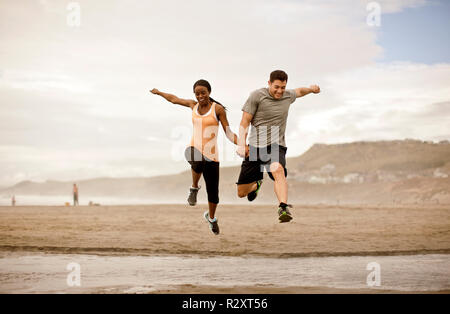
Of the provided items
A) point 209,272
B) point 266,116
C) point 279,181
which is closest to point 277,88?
point 266,116

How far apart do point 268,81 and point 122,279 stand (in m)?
3.97

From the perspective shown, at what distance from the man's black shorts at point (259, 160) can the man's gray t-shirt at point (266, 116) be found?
8 cm

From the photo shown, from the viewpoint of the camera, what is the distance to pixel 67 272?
972 centimetres

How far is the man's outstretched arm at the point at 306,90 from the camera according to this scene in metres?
8.39

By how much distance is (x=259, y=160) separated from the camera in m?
8.01

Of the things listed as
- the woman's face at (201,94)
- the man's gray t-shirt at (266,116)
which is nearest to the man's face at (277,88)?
the man's gray t-shirt at (266,116)

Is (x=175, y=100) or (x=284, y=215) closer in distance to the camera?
(x=284, y=215)

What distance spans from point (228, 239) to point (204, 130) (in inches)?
316

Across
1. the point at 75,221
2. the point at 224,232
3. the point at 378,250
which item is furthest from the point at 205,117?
the point at 75,221

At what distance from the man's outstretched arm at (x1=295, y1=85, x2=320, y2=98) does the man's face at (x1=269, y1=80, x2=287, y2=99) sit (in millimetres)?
695

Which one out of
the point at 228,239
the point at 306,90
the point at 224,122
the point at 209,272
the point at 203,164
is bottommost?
the point at 209,272

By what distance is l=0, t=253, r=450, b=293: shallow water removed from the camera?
333 inches

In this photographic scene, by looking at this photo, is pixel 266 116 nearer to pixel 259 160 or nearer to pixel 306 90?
pixel 259 160

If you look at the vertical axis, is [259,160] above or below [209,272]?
above
